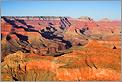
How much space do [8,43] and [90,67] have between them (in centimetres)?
102

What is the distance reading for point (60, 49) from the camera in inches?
151

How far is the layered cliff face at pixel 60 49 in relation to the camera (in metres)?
3.79

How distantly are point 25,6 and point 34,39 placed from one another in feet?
1.33

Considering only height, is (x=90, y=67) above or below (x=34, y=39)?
below

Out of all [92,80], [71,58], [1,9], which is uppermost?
[1,9]

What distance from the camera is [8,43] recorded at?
3816mm

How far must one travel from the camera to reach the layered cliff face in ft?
12.5

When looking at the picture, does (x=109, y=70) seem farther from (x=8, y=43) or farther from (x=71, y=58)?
(x=8, y=43)

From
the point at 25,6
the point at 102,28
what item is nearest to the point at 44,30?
the point at 25,6

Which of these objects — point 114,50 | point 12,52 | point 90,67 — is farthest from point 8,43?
point 114,50

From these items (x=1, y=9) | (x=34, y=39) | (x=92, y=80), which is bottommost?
(x=92, y=80)

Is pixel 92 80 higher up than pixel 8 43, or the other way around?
pixel 8 43

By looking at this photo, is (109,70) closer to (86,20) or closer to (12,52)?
(86,20)

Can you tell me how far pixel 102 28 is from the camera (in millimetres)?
3836
